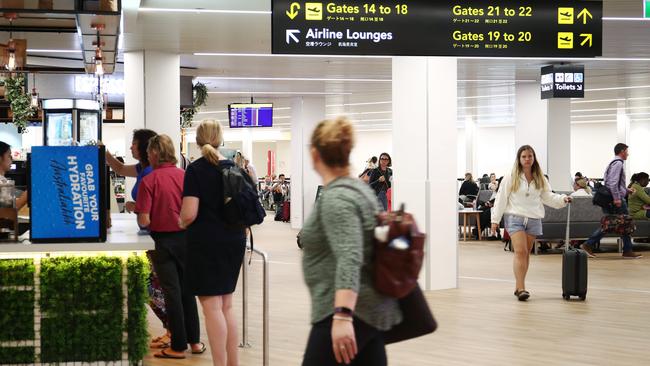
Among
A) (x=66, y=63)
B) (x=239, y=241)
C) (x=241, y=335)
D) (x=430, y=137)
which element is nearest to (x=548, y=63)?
(x=430, y=137)

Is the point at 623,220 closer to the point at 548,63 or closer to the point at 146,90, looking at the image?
the point at 548,63

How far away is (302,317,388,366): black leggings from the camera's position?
304cm

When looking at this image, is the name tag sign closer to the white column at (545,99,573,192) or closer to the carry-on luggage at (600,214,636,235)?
the white column at (545,99,573,192)

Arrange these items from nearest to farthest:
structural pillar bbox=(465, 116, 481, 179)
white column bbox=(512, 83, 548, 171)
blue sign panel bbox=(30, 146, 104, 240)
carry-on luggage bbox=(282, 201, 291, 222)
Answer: blue sign panel bbox=(30, 146, 104, 240)
white column bbox=(512, 83, 548, 171)
carry-on luggage bbox=(282, 201, 291, 222)
structural pillar bbox=(465, 116, 481, 179)

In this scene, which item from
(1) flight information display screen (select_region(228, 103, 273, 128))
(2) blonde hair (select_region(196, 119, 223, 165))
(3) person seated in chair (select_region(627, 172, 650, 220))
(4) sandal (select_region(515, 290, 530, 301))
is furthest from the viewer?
(1) flight information display screen (select_region(228, 103, 273, 128))

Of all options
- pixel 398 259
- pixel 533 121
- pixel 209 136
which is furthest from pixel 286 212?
pixel 398 259

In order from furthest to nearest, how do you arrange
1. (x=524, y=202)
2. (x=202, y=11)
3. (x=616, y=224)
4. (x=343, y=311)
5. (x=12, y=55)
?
(x=616, y=224), (x=202, y=11), (x=12, y=55), (x=524, y=202), (x=343, y=311)

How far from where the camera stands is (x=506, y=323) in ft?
26.8

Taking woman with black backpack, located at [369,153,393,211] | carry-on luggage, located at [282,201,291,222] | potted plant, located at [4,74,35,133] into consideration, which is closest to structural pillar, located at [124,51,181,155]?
woman with black backpack, located at [369,153,393,211]

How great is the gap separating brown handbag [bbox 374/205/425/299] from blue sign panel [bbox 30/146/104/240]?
8.72 ft

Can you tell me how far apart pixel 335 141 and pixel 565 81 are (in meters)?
13.7

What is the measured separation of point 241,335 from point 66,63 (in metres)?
10.00

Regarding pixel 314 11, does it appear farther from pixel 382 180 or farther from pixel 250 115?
pixel 250 115

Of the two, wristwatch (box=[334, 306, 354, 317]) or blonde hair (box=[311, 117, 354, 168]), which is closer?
wristwatch (box=[334, 306, 354, 317])
